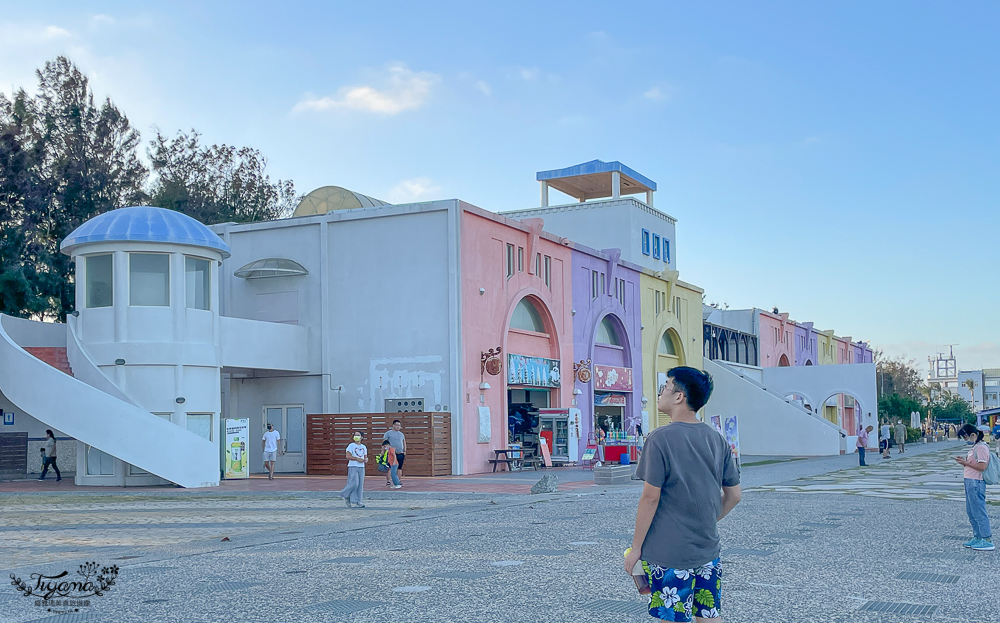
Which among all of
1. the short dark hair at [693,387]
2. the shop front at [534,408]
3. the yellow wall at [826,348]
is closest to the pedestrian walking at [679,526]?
the short dark hair at [693,387]

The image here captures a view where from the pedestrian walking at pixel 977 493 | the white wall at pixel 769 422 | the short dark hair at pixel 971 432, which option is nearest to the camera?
the pedestrian walking at pixel 977 493

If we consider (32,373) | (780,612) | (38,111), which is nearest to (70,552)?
(780,612)

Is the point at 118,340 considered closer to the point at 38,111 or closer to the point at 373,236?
the point at 373,236

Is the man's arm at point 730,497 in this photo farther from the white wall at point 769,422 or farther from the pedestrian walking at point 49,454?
the white wall at point 769,422

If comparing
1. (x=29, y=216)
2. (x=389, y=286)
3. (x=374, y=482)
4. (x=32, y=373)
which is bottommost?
(x=374, y=482)

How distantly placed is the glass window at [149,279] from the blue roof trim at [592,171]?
27.4 metres

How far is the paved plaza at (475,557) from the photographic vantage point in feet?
26.0

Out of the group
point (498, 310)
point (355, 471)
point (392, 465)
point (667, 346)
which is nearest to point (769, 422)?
point (667, 346)

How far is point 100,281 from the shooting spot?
26.3m

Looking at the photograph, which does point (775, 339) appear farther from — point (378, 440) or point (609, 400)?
point (378, 440)

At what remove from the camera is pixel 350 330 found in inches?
1238

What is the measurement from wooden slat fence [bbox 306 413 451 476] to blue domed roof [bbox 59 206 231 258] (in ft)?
21.4

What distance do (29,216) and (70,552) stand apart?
33.3 m

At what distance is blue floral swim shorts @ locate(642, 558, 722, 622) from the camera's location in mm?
4910
